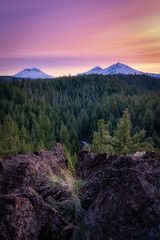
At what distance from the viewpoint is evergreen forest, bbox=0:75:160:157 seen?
62.4ft

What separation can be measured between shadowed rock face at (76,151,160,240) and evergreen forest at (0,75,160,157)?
447 inches

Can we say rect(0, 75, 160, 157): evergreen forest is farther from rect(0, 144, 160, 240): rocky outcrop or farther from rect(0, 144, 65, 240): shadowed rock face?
rect(0, 144, 65, 240): shadowed rock face

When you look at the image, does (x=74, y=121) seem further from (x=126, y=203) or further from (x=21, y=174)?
(x=126, y=203)

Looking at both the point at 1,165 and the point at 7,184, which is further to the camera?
the point at 1,165

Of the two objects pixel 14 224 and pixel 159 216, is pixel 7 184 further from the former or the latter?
pixel 159 216

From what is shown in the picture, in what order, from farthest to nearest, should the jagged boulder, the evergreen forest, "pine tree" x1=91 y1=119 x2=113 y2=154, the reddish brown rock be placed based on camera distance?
the evergreen forest → "pine tree" x1=91 y1=119 x2=113 y2=154 → the jagged boulder → the reddish brown rock

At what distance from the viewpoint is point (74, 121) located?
70625 mm

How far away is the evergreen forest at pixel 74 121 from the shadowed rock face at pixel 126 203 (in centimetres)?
1136

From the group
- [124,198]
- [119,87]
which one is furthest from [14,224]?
[119,87]

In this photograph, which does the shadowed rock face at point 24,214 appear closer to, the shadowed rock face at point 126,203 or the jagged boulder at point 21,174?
the jagged boulder at point 21,174

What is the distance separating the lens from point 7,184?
13.8ft

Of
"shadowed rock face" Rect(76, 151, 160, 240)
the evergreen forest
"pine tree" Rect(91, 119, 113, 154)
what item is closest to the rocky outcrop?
"shadowed rock face" Rect(76, 151, 160, 240)

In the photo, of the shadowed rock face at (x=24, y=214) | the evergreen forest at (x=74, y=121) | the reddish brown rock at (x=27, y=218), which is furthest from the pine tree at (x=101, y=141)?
the reddish brown rock at (x=27, y=218)

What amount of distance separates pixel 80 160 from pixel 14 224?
11.9 ft
